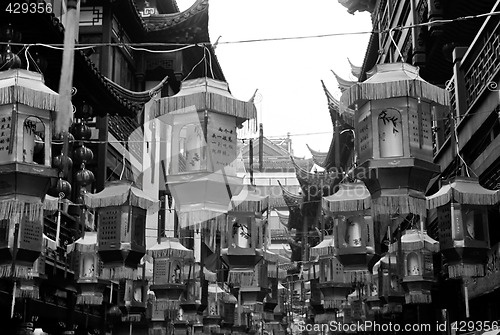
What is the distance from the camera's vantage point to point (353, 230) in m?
11.4

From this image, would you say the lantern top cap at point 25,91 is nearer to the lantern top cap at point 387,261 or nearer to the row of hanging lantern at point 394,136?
the row of hanging lantern at point 394,136

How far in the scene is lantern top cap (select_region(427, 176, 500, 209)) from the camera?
9539 millimetres

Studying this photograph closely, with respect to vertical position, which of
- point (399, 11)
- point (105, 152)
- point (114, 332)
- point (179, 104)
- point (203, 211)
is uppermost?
point (399, 11)

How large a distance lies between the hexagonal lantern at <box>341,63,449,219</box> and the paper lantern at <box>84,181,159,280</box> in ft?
12.0

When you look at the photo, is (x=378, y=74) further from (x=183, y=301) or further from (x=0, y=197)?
(x=183, y=301)

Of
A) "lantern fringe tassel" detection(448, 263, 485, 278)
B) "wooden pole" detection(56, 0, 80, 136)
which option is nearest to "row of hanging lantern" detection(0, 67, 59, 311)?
"wooden pole" detection(56, 0, 80, 136)

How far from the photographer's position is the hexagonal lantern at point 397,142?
27.3ft

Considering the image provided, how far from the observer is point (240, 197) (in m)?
11.5

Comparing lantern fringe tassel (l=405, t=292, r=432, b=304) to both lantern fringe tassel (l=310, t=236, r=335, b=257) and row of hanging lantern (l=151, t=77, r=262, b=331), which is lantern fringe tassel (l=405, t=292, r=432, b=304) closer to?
lantern fringe tassel (l=310, t=236, r=335, b=257)

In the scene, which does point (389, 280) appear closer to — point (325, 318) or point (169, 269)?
point (169, 269)

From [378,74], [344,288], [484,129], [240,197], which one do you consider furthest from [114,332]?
[378,74]

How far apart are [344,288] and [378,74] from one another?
23.6 ft

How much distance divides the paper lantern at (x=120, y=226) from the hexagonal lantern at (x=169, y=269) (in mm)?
3061

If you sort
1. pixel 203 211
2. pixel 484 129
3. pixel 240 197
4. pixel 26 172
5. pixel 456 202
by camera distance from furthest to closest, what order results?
pixel 484 129, pixel 240 197, pixel 456 202, pixel 203 211, pixel 26 172
